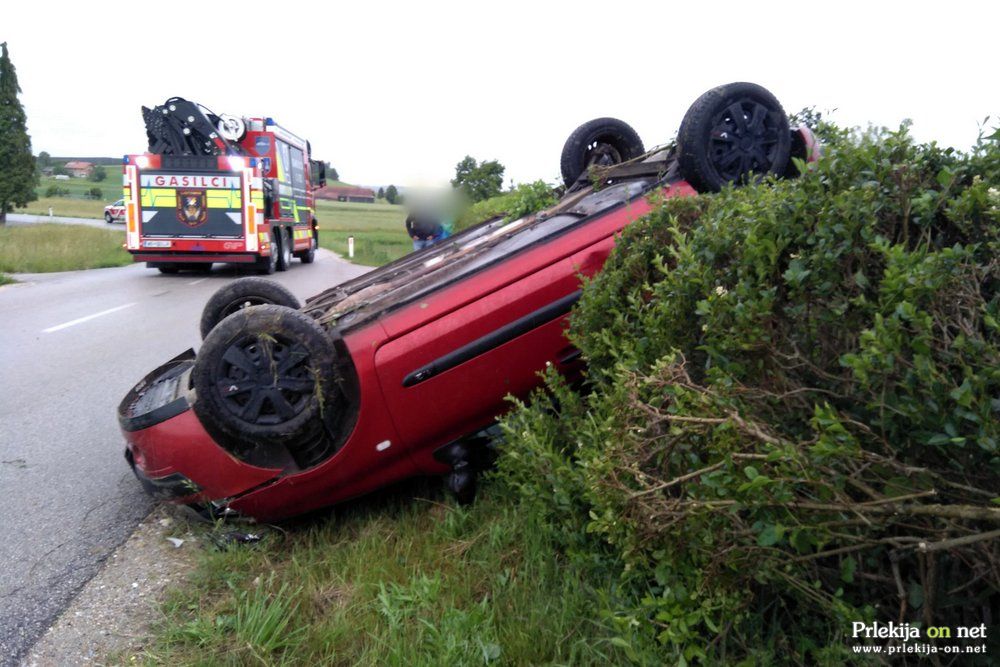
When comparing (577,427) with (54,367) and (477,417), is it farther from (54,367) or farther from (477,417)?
(54,367)

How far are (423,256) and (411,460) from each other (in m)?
1.87

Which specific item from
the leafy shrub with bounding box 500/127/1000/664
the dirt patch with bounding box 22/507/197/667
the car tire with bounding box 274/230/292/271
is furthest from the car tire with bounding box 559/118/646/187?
the car tire with bounding box 274/230/292/271

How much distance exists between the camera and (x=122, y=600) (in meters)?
2.96

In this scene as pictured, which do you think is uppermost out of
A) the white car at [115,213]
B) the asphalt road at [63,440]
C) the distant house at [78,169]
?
the distant house at [78,169]

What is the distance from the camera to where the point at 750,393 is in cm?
202

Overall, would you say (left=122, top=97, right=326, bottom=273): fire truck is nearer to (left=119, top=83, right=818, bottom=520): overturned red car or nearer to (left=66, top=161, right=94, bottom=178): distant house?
(left=119, top=83, right=818, bottom=520): overturned red car

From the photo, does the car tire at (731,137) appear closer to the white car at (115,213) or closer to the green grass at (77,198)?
the white car at (115,213)

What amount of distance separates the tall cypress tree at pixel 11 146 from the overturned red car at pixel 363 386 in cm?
4582

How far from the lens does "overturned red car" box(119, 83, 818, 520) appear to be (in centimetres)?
322

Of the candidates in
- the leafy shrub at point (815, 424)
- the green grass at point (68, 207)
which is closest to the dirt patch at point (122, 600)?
the leafy shrub at point (815, 424)

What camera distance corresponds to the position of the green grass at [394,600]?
238 centimetres

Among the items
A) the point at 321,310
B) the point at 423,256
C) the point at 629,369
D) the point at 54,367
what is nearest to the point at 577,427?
the point at 629,369

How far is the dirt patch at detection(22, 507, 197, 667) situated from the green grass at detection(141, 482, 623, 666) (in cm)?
10

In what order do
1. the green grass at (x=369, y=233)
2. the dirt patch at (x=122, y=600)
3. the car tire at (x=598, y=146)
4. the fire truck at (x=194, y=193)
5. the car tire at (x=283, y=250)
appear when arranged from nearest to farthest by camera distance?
1. the dirt patch at (x=122, y=600)
2. the car tire at (x=598, y=146)
3. the fire truck at (x=194, y=193)
4. the car tire at (x=283, y=250)
5. the green grass at (x=369, y=233)
